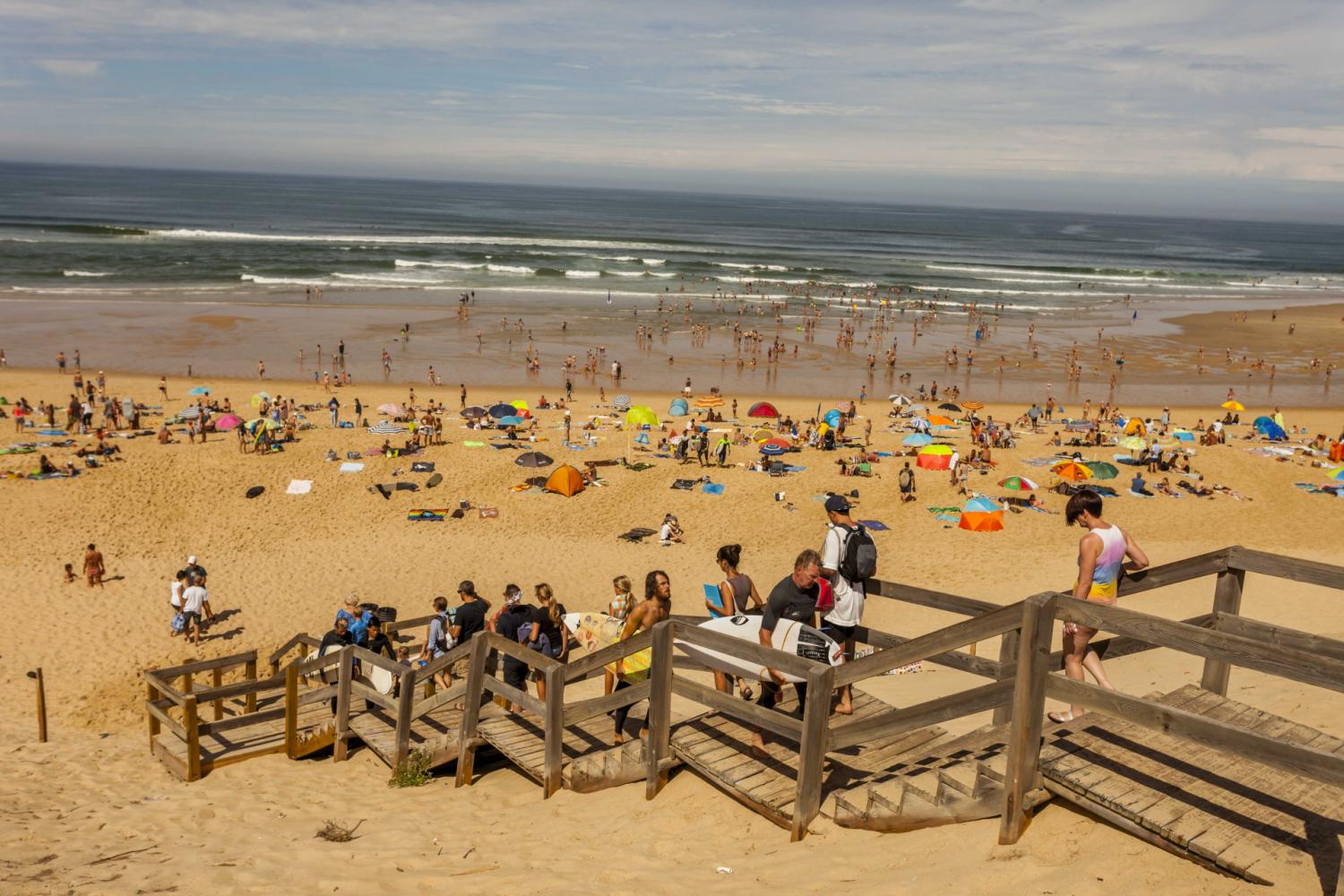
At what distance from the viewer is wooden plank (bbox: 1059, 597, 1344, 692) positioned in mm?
3646

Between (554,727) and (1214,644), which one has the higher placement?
(1214,644)

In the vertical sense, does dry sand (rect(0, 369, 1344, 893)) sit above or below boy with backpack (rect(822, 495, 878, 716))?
below

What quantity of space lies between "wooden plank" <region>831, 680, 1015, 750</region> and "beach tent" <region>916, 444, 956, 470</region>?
708 inches

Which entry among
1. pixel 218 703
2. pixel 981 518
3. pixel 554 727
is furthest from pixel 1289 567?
pixel 981 518

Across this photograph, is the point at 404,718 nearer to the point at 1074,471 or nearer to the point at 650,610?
the point at 650,610

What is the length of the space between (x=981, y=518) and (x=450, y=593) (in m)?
10.4

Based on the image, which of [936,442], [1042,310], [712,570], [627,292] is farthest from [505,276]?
[712,570]

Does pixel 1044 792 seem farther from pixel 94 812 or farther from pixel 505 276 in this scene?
pixel 505 276

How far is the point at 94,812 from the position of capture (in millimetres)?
7699

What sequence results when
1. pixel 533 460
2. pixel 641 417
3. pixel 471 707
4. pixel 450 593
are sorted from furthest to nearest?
pixel 641 417 → pixel 533 460 → pixel 450 593 → pixel 471 707

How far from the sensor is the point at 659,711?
19.3 ft

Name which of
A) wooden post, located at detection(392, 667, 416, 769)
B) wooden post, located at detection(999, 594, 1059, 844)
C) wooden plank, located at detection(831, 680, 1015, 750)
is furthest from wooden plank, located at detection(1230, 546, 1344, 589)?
wooden post, located at detection(392, 667, 416, 769)

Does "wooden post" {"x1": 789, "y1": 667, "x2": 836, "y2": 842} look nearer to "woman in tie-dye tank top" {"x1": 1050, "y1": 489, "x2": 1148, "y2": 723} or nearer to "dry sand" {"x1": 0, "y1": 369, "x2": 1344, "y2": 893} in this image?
"dry sand" {"x1": 0, "y1": 369, "x2": 1344, "y2": 893}

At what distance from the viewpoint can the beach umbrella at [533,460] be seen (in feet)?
73.2
